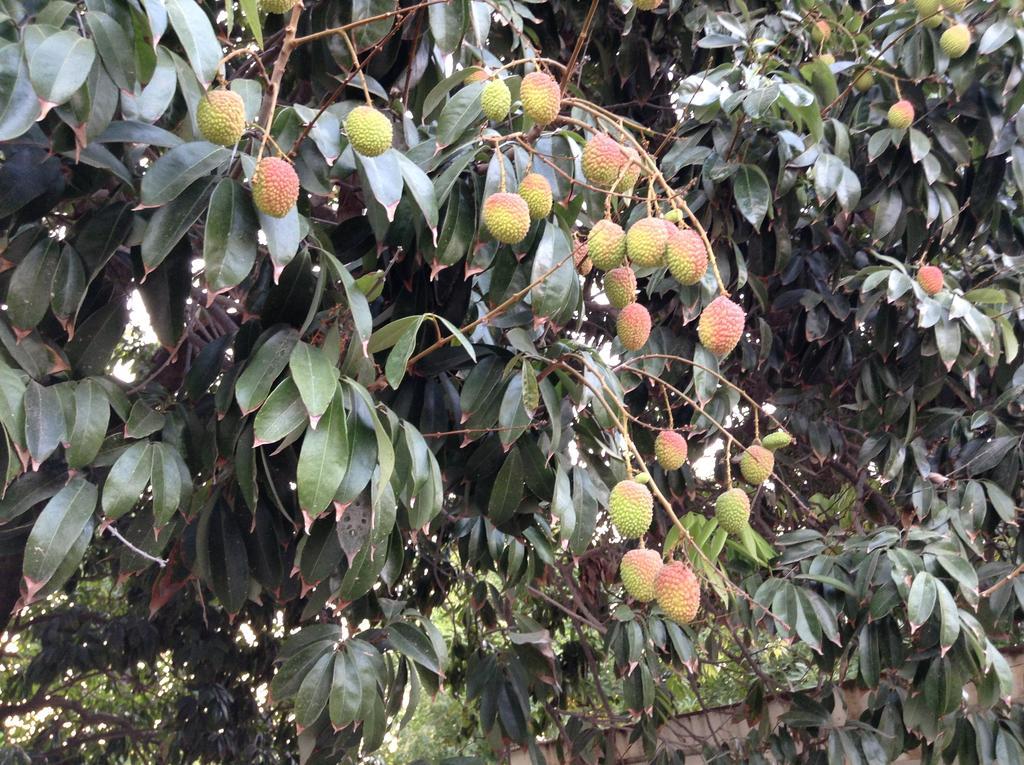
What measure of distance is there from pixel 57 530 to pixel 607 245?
71 centimetres

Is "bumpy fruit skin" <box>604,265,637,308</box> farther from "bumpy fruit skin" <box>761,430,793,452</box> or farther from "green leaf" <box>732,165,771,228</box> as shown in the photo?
"green leaf" <box>732,165,771,228</box>

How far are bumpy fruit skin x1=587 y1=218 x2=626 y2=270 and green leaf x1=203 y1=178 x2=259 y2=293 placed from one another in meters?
0.40

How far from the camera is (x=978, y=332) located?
183 cm

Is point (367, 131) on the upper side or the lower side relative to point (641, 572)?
upper

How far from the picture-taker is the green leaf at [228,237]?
1066 mm

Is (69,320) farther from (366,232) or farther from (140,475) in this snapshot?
(366,232)

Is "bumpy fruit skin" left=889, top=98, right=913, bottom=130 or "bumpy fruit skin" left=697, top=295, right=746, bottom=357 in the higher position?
"bumpy fruit skin" left=697, top=295, right=746, bottom=357

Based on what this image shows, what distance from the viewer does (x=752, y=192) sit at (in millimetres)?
1746

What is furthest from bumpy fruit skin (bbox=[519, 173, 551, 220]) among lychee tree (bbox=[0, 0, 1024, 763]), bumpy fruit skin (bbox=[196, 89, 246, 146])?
bumpy fruit skin (bbox=[196, 89, 246, 146])

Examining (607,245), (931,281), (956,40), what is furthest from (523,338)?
(956,40)

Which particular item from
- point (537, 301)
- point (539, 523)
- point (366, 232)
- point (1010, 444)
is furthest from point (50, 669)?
point (1010, 444)

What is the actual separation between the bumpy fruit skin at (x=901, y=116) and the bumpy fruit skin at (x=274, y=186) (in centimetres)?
137

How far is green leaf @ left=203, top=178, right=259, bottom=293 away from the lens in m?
1.07

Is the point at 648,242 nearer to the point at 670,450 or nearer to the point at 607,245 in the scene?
the point at 607,245
